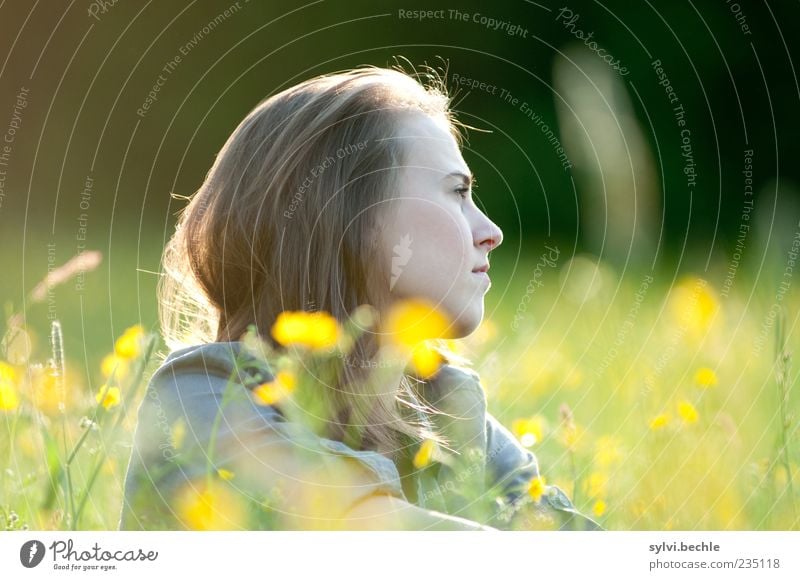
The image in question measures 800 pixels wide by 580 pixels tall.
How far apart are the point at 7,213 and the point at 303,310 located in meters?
0.67

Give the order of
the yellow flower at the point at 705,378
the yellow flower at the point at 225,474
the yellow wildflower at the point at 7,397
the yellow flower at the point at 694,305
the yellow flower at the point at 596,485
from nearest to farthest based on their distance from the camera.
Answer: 1. the yellow flower at the point at 225,474
2. the yellow wildflower at the point at 7,397
3. the yellow flower at the point at 596,485
4. the yellow flower at the point at 705,378
5. the yellow flower at the point at 694,305

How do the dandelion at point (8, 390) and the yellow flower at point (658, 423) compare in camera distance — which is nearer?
the dandelion at point (8, 390)

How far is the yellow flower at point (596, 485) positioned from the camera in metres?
1.28

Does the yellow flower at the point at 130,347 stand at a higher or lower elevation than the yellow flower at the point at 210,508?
higher

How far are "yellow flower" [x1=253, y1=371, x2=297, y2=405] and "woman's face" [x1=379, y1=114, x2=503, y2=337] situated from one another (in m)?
0.17

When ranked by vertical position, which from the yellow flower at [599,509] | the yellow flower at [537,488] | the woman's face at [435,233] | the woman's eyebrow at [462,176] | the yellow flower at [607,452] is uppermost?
the woman's eyebrow at [462,176]

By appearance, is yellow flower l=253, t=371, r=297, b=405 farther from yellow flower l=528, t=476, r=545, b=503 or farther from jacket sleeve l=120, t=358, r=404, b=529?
yellow flower l=528, t=476, r=545, b=503

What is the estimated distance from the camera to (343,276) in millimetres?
1185

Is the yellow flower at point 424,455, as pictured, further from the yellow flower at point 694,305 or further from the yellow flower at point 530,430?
the yellow flower at point 694,305

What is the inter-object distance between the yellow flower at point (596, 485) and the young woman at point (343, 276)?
0.08 metres

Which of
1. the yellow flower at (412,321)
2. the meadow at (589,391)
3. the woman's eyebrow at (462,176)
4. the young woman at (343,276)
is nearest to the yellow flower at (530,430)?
the meadow at (589,391)

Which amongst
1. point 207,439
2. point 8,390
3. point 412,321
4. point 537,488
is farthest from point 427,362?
point 8,390

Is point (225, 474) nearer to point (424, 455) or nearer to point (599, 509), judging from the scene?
point (424, 455)
